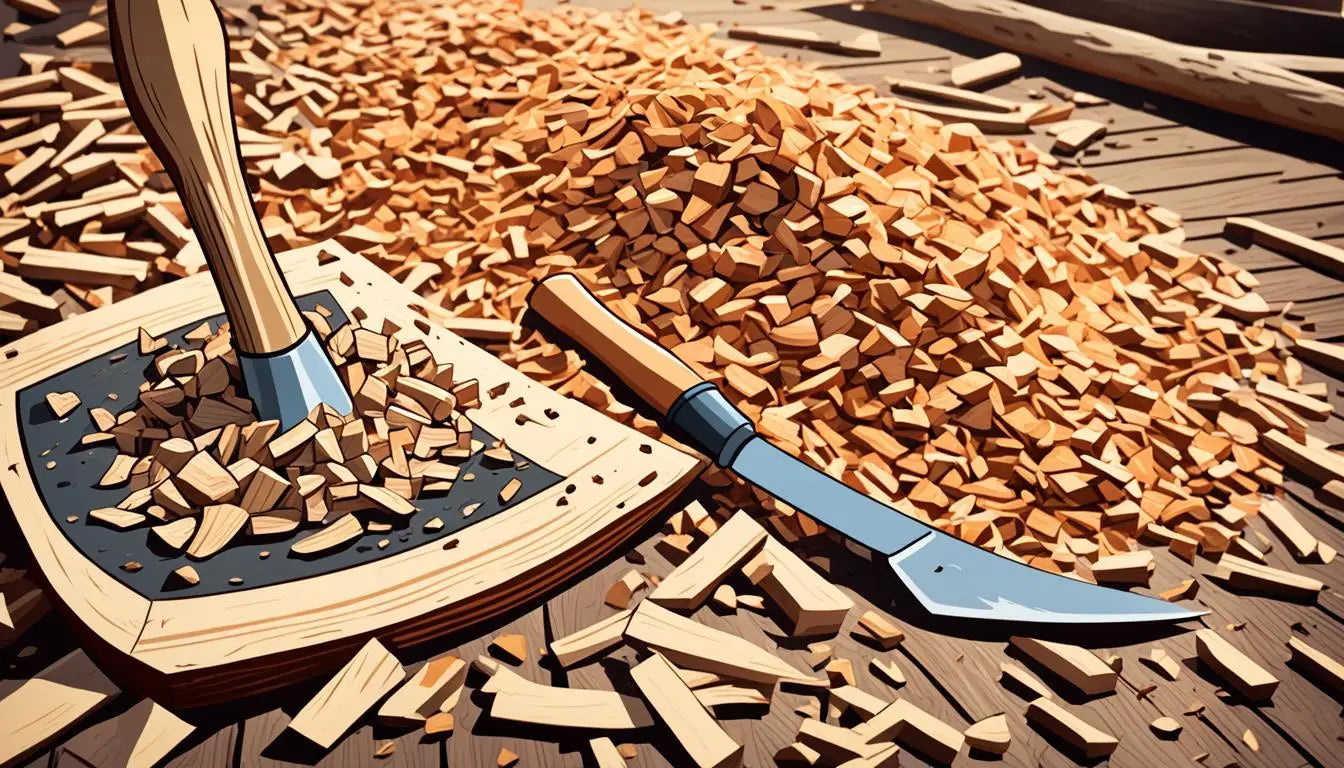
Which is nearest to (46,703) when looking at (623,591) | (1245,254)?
(623,591)

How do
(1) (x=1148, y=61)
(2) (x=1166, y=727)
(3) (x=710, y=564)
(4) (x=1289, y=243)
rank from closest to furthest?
1. (2) (x=1166, y=727)
2. (3) (x=710, y=564)
3. (4) (x=1289, y=243)
4. (1) (x=1148, y=61)

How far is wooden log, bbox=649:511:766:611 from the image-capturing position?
3.85ft

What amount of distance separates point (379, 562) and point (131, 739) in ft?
1.00

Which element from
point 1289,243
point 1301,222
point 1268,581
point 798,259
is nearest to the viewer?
point 1268,581

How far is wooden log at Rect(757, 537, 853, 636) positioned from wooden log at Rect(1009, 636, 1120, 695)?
9.0 inches

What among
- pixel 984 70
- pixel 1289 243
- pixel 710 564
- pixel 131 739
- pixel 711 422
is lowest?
pixel 131 739

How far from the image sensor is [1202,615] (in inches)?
49.5

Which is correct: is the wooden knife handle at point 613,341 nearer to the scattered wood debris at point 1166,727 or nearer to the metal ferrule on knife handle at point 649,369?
the metal ferrule on knife handle at point 649,369

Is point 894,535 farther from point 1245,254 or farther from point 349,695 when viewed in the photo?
point 1245,254

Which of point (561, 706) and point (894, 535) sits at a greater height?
point (894, 535)

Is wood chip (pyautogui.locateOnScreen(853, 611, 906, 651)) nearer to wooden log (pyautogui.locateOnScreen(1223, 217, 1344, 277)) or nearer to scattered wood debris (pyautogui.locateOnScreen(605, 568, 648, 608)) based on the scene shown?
scattered wood debris (pyautogui.locateOnScreen(605, 568, 648, 608))

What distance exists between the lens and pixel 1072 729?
107cm

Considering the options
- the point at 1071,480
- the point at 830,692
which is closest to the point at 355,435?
the point at 830,692

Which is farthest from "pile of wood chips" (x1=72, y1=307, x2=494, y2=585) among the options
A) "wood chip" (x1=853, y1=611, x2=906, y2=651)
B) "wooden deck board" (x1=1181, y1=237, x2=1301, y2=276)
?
"wooden deck board" (x1=1181, y1=237, x2=1301, y2=276)
